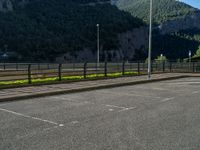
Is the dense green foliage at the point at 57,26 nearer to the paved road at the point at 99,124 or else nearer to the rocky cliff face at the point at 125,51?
the rocky cliff face at the point at 125,51

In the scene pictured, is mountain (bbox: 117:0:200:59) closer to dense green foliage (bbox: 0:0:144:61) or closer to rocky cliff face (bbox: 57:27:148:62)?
rocky cliff face (bbox: 57:27:148:62)

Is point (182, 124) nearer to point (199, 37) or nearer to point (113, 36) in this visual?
point (113, 36)

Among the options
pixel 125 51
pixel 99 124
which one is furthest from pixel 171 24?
pixel 99 124

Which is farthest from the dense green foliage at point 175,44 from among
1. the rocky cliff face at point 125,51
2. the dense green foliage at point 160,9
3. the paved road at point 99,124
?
the paved road at point 99,124

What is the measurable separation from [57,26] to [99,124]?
104 meters

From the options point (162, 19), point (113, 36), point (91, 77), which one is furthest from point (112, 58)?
point (91, 77)

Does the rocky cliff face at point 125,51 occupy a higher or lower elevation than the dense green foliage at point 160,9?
lower

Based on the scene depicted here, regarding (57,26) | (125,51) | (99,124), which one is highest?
(57,26)

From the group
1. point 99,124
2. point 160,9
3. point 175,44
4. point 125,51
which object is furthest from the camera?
point 160,9

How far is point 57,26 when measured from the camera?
11194 cm

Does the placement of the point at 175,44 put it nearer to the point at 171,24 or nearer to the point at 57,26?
the point at 171,24

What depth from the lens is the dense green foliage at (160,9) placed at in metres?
169

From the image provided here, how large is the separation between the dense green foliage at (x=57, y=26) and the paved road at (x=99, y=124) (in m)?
71.7

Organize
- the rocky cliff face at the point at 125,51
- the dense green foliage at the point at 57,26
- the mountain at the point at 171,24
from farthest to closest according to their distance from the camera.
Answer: the mountain at the point at 171,24 → the rocky cliff face at the point at 125,51 → the dense green foliage at the point at 57,26
